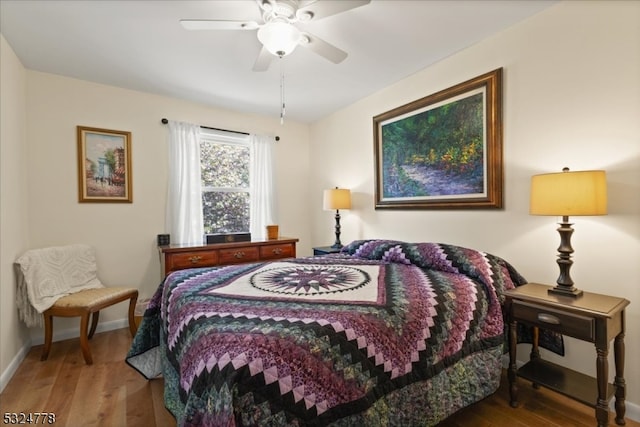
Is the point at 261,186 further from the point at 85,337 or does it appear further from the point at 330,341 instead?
the point at 330,341

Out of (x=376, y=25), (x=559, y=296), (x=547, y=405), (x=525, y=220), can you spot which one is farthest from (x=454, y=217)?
(x=376, y=25)

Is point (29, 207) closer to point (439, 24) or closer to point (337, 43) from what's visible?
point (337, 43)

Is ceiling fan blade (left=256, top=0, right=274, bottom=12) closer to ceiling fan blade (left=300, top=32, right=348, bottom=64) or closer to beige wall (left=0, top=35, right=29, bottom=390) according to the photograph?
ceiling fan blade (left=300, top=32, right=348, bottom=64)

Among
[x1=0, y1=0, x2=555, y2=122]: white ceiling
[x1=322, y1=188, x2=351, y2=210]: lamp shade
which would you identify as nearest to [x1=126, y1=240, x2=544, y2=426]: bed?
[x1=322, y1=188, x2=351, y2=210]: lamp shade

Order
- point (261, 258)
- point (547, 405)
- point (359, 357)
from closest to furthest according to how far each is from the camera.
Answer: point (359, 357)
point (547, 405)
point (261, 258)

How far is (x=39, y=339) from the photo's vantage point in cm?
269

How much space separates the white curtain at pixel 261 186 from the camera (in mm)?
3889

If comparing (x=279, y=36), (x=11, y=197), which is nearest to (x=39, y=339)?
(x=11, y=197)

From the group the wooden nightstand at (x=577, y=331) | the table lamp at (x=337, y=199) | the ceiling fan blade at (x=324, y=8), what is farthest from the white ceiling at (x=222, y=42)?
the wooden nightstand at (x=577, y=331)

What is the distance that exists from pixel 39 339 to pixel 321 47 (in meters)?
3.41

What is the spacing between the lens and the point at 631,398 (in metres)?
1.67

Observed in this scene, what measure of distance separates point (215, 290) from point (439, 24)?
2.26 meters

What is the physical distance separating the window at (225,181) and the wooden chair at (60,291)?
1.21 m

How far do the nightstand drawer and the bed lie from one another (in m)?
0.12
